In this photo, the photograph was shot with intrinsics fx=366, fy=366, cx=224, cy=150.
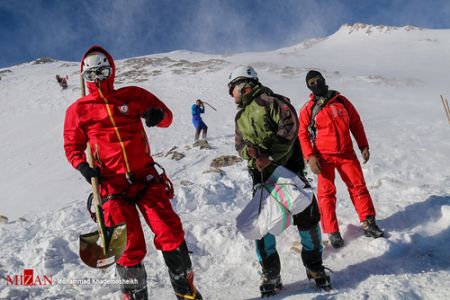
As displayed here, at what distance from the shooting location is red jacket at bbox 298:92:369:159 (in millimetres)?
4898

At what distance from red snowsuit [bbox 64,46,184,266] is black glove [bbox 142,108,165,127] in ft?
0.48

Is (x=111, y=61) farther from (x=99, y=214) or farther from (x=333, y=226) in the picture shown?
(x=333, y=226)

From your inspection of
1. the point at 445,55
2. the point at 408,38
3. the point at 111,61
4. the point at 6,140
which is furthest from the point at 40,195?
the point at 408,38

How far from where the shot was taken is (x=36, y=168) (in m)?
15.0

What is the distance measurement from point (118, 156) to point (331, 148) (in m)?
2.83

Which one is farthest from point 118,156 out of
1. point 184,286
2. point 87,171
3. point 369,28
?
point 369,28

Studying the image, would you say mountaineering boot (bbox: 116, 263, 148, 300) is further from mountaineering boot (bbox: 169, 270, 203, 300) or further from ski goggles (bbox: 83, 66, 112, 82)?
ski goggles (bbox: 83, 66, 112, 82)

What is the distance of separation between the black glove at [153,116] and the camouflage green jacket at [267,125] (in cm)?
82

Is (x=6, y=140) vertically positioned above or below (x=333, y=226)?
above

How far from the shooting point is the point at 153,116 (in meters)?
3.69

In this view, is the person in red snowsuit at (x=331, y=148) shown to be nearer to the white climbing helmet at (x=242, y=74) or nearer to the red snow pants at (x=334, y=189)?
the red snow pants at (x=334, y=189)

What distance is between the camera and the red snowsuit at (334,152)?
4.82 meters

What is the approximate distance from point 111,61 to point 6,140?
2153 centimetres

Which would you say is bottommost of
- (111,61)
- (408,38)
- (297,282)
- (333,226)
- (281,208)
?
(297,282)
